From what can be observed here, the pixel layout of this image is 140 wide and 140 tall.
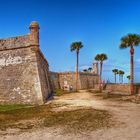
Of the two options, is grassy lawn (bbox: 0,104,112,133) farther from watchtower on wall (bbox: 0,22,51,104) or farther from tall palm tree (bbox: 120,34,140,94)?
tall palm tree (bbox: 120,34,140,94)

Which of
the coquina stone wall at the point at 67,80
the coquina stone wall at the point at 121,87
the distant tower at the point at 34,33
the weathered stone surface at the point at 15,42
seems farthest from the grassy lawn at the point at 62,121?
the coquina stone wall at the point at 67,80

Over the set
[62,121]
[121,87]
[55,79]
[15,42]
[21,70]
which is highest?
[15,42]

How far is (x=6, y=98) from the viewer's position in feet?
73.6

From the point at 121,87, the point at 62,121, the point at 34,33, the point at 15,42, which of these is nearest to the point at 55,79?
the point at 121,87

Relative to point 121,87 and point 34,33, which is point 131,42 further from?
point 34,33

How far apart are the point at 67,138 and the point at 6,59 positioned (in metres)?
16.5

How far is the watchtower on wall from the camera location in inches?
861

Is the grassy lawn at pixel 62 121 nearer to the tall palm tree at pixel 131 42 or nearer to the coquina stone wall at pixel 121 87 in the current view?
the tall palm tree at pixel 131 42

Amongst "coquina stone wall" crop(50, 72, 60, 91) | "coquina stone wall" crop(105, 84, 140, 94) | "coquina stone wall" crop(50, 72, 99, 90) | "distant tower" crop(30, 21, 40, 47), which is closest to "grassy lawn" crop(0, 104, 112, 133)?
"distant tower" crop(30, 21, 40, 47)

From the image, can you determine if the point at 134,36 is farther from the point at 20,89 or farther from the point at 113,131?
the point at 113,131

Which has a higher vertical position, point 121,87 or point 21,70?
point 21,70

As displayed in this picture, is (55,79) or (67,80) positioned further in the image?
(67,80)

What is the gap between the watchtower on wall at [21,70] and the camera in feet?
71.8

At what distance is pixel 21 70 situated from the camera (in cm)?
2283
